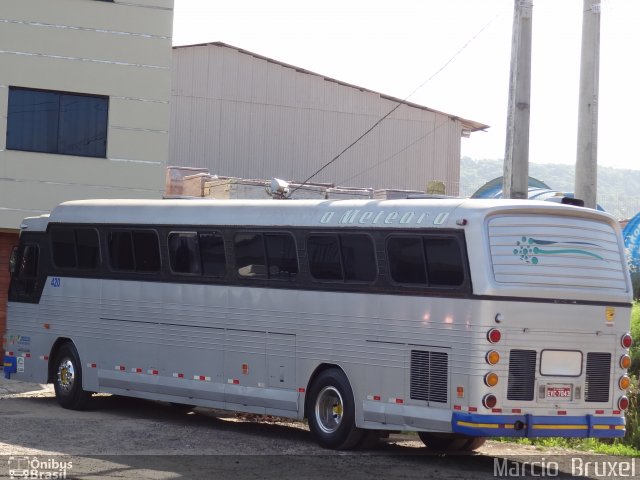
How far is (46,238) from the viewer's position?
20.8m

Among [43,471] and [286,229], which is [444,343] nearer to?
[286,229]

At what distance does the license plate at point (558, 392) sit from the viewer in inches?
567

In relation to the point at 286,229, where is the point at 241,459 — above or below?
below

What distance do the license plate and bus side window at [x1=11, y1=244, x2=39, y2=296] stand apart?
9.87 metres

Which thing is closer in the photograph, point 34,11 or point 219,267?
point 219,267

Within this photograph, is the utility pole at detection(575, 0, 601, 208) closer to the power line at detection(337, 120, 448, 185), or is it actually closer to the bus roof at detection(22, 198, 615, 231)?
the bus roof at detection(22, 198, 615, 231)

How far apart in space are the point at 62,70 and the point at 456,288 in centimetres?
1474

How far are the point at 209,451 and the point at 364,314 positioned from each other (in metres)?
2.52

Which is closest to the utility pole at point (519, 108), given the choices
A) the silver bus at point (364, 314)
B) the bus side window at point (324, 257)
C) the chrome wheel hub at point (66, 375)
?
the silver bus at point (364, 314)

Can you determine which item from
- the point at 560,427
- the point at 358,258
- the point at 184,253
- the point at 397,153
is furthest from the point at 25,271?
the point at 397,153

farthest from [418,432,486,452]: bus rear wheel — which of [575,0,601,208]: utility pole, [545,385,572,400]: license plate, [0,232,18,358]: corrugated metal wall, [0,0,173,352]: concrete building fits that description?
[0,232,18,358]: corrugated metal wall

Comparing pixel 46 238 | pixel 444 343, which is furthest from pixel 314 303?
pixel 46 238

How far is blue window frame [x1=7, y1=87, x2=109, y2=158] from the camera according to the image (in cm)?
2652

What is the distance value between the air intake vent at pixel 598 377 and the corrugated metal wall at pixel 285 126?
3100 cm
